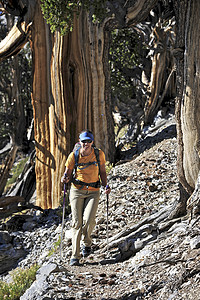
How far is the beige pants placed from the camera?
546 centimetres

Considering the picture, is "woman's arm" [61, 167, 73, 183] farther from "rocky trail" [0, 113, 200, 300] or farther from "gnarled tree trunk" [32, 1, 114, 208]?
"gnarled tree trunk" [32, 1, 114, 208]

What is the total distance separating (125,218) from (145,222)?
0.85 metres

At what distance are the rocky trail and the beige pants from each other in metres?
0.36

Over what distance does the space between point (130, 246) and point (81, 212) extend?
0.81m

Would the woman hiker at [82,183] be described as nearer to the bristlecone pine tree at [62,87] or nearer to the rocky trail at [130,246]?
the rocky trail at [130,246]

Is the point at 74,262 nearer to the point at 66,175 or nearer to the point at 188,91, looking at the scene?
the point at 66,175

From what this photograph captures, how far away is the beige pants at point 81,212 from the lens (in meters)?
5.46

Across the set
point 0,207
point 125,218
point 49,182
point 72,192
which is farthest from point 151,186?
point 0,207

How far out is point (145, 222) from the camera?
5.71 meters

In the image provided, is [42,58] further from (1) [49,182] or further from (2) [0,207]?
(2) [0,207]

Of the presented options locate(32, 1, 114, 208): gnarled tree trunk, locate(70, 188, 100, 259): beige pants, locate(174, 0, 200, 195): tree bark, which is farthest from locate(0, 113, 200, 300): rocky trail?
locate(32, 1, 114, 208): gnarled tree trunk

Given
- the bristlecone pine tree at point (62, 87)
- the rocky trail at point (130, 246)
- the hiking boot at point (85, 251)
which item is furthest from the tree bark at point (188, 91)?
the bristlecone pine tree at point (62, 87)

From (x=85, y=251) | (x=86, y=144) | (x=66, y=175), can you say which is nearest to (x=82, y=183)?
(x=66, y=175)

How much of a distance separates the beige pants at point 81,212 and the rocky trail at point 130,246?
1.18 feet
